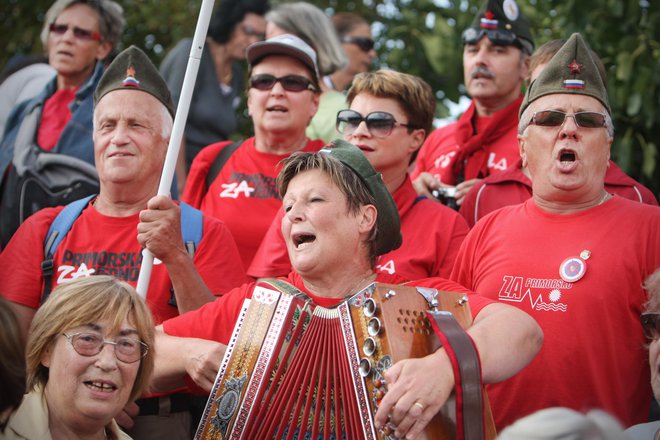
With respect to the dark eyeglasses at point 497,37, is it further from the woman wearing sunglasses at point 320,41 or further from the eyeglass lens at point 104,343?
the eyeglass lens at point 104,343

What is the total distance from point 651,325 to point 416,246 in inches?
47.2

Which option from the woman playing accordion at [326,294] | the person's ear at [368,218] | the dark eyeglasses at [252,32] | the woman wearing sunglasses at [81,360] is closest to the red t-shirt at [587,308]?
the woman playing accordion at [326,294]

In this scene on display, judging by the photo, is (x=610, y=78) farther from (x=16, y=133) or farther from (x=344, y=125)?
(x=16, y=133)

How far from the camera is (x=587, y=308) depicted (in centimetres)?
457

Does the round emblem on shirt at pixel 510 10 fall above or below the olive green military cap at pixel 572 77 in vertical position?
above

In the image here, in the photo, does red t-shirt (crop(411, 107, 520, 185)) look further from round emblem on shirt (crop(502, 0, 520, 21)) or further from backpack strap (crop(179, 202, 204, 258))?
backpack strap (crop(179, 202, 204, 258))

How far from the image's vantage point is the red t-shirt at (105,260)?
199 inches

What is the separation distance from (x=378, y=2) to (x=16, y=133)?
4.79 m

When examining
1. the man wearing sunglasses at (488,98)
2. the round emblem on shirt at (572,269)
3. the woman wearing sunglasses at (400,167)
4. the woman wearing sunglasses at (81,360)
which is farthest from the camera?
the man wearing sunglasses at (488,98)

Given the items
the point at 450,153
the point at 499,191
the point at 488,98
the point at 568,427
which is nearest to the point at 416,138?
the point at 499,191

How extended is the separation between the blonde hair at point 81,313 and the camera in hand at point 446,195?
88.0 inches

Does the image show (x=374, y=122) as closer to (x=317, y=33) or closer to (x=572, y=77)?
(x=572, y=77)

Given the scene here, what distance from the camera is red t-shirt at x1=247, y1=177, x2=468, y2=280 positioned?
16.8 feet

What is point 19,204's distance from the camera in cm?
639
